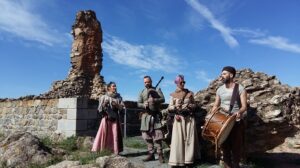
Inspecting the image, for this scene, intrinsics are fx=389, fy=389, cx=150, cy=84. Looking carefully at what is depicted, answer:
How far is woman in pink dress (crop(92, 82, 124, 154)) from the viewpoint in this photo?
319 inches

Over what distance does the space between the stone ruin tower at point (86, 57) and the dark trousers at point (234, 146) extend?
14.9 m

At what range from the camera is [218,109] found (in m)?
5.90

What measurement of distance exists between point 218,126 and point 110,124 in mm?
3040

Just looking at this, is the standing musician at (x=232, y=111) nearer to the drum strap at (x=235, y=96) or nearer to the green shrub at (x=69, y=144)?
the drum strap at (x=235, y=96)

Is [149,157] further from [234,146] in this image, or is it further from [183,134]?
[234,146]

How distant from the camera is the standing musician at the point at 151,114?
7.58 meters

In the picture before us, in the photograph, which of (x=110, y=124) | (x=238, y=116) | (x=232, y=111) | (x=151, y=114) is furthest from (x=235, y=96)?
(x=110, y=124)

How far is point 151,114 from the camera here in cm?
767

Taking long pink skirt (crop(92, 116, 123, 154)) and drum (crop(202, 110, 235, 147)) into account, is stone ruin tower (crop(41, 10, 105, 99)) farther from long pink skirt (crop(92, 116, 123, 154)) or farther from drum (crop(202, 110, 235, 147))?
drum (crop(202, 110, 235, 147))

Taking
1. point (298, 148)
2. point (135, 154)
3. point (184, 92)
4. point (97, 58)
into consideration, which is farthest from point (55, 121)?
point (97, 58)

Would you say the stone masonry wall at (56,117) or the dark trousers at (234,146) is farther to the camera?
the stone masonry wall at (56,117)

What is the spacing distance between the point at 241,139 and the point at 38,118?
7693 millimetres

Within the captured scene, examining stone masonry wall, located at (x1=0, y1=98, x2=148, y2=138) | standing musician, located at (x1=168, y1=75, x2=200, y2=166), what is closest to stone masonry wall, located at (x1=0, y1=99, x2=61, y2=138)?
stone masonry wall, located at (x1=0, y1=98, x2=148, y2=138)

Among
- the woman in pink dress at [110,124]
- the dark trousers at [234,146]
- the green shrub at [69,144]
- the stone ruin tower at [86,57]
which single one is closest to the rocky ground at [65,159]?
the green shrub at [69,144]
